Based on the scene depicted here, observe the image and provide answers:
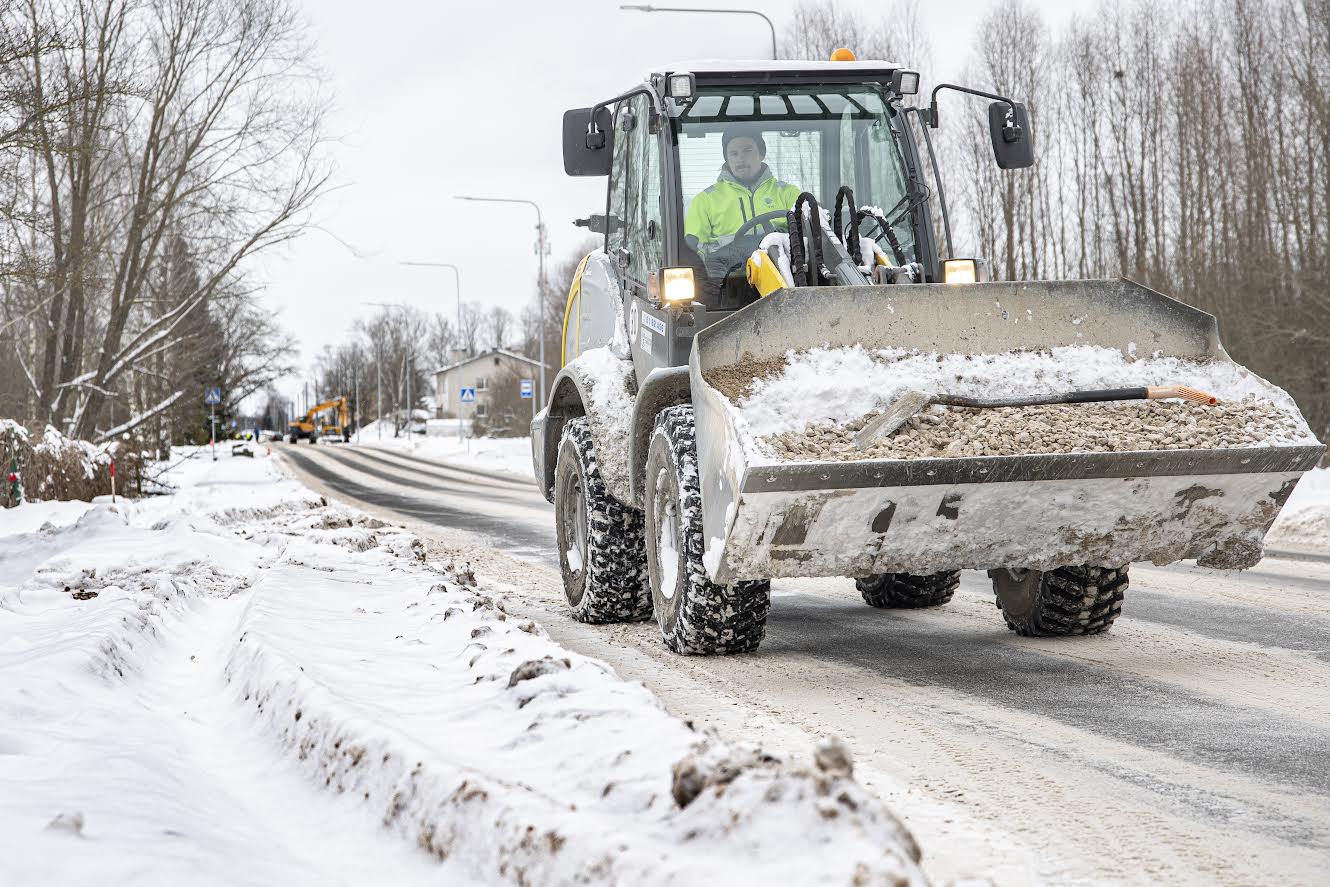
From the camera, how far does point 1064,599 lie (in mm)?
5969

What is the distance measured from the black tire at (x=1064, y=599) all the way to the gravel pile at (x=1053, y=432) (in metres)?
0.99

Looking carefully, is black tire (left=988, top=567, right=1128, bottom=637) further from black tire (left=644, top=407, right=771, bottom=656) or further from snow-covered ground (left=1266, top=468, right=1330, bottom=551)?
snow-covered ground (left=1266, top=468, right=1330, bottom=551)

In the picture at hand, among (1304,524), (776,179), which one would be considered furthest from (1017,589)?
(1304,524)

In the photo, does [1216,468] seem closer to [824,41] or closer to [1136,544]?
[1136,544]

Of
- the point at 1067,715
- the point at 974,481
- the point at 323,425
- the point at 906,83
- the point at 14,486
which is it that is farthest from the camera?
the point at 323,425

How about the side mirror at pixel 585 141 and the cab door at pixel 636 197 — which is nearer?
the cab door at pixel 636 197

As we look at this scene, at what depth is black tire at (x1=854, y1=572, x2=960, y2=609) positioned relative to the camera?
7.36 meters

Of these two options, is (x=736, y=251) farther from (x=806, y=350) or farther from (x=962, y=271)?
(x=806, y=350)

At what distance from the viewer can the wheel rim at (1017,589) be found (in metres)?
6.12

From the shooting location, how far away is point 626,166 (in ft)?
23.4

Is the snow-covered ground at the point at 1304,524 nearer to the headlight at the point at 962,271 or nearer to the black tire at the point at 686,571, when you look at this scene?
the headlight at the point at 962,271

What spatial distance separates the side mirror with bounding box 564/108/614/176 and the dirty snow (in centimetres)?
223

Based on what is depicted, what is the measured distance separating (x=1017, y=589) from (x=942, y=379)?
1.66 metres

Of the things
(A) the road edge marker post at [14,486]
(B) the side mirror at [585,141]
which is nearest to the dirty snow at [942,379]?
(B) the side mirror at [585,141]
